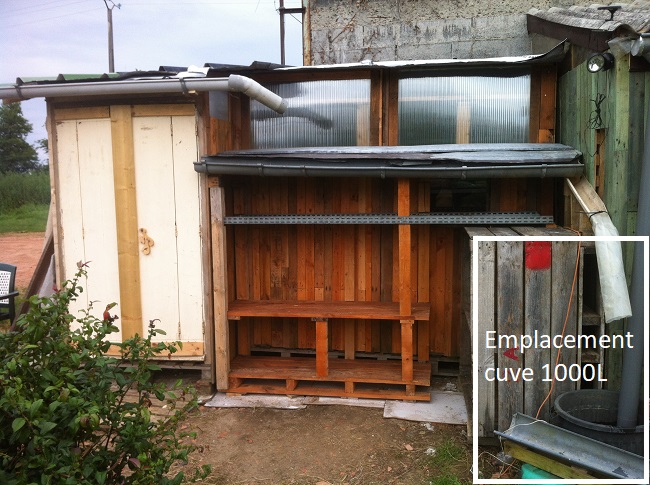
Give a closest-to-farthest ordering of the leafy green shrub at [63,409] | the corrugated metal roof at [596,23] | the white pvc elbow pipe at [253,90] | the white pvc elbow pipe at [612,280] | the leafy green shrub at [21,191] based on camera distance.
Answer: the leafy green shrub at [63,409], the white pvc elbow pipe at [612,280], the corrugated metal roof at [596,23], the white pvc elbow pipe at [253,90], the leafy green shrub at [21,191]

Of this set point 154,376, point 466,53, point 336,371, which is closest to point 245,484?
point 336,371

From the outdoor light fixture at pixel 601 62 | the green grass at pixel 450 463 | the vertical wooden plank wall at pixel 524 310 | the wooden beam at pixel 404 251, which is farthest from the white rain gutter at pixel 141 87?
the green grass at pixel 450 463

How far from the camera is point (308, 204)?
6.55m

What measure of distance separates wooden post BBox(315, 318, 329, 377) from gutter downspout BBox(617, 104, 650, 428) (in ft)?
9.42

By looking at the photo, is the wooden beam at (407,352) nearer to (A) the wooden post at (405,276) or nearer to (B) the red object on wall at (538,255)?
(A) the wooden post at (405,276)

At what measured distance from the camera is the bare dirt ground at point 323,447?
4.50m

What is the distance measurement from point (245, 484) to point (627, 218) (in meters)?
3.75

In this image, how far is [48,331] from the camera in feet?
9.59

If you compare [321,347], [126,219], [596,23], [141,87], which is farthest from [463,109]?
[126,219]

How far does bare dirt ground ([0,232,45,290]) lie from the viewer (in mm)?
13547

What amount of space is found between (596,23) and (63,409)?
496 cm

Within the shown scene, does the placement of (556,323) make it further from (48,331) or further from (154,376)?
(154,376)

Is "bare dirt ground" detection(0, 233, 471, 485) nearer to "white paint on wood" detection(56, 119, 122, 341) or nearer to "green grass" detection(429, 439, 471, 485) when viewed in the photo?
"green grass" detection(429, 439, 471, 485)

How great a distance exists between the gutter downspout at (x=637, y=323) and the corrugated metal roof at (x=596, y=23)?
71cm
